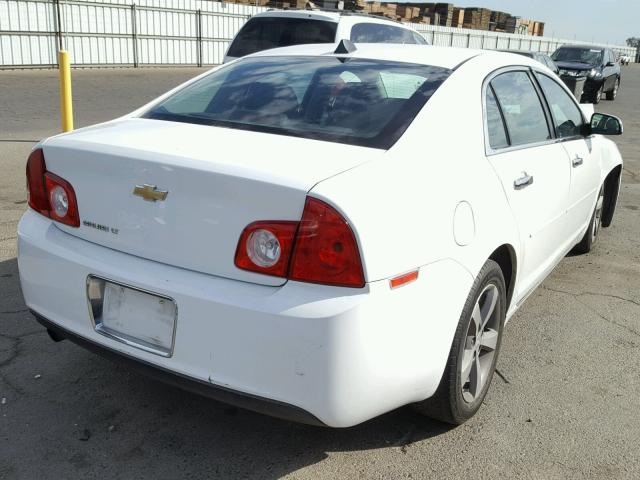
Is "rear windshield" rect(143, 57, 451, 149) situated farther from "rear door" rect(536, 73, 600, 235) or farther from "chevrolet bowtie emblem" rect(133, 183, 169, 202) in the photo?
"rear door" rect(536, 73, 600, 235)

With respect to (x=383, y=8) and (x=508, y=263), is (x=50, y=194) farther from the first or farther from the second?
(x=383, y=8)

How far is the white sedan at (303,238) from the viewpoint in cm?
220

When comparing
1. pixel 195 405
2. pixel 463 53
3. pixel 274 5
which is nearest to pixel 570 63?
pixel 274 5

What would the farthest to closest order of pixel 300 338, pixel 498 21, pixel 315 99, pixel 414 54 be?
pixel 498 21 < pixel 414 54 < pixel 315 99 < pixel 300 338

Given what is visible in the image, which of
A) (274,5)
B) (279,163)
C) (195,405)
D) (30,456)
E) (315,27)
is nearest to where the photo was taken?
(279,163)

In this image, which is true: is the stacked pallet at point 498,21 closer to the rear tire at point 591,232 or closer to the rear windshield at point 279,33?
the rear windshield at point 279,33

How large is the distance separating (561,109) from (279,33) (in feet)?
19.4

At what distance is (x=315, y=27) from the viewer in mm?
9102

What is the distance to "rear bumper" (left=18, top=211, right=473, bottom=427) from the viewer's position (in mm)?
2172

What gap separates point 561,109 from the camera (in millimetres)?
4207

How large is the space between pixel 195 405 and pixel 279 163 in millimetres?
1309

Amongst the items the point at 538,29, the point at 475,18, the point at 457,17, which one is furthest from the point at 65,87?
the point at 538,29

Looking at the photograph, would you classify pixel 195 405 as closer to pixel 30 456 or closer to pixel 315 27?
pixel 30 456

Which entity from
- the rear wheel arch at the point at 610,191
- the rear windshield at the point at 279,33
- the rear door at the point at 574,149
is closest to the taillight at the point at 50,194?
the rear door at the point at 574,149
